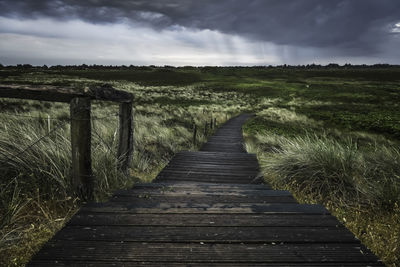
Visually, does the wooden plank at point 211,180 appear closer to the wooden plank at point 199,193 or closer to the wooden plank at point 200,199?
the wooden plank at point 199,193

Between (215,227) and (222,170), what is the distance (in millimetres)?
3491

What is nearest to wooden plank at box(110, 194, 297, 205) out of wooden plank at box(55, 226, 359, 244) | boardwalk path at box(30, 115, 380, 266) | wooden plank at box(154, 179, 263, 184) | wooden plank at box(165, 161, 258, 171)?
boardwalk path at box(30, 115, 380, 266)

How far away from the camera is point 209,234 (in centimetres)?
198

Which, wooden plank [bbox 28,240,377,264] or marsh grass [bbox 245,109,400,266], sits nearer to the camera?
wooden plank [bbox 28,240,377,264]

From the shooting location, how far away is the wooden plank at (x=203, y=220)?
2.13 metres

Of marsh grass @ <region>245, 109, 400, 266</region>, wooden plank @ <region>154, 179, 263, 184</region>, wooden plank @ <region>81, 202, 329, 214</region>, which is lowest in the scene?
wooden plank @ <region>154, 179, 263, 184</region>

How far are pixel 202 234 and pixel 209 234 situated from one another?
53 millimetres

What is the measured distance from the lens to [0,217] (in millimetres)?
2531

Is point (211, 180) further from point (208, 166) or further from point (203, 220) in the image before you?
point (203, 220)

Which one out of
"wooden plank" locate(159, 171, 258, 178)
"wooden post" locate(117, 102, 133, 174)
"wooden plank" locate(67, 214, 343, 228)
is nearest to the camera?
"wooden plank" locate(67, 214, 343, 228)

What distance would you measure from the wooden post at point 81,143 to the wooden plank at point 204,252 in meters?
1.11

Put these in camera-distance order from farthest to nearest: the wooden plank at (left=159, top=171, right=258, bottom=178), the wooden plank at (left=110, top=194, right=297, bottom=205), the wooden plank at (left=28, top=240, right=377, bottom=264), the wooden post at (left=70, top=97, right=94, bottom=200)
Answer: the wooden plank at (left=159, top=171, right=258, bottom=178) < the wooden post at (left=70, top=97, right=94, bottom=200) < the wooden plank at (left=110, top=194, right=297, bottom=205) < the wooden plank at (left=28, top=240, right=377, bottom=264)

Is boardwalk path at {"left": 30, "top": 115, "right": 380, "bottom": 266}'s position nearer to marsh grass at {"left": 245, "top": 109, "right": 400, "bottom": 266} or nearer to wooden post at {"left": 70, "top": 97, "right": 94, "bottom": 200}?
wooden post at {"left": 70, "top": 97, "right": 94, "bottom": 200}

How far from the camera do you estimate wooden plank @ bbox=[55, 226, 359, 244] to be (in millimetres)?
1904
